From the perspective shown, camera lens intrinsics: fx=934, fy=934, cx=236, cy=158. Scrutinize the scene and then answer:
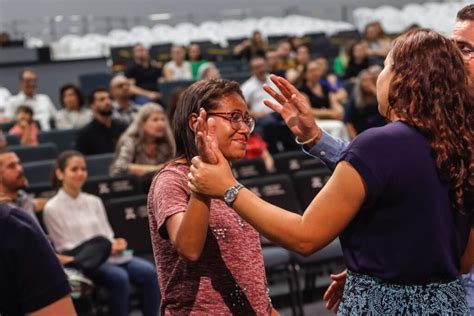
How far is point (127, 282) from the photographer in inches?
217

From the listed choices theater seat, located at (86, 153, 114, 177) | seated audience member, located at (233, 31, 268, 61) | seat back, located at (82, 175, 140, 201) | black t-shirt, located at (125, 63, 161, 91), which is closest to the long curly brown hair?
seat back, located at (82, 175, 140, 201)

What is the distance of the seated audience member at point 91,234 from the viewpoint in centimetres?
550

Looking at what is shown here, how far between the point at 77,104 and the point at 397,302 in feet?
Result: 23.9

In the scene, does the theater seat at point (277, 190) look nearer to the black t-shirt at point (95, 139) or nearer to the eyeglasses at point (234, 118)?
the black t-shirt at point (95, 139)

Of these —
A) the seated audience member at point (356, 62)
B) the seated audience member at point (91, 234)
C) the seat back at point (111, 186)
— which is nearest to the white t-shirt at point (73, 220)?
the seated audience member at point (91, 234)

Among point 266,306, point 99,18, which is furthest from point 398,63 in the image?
point 99,18

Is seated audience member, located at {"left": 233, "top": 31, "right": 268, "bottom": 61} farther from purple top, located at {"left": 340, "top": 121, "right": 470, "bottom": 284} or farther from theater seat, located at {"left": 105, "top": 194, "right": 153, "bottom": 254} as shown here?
purple top, located at {"left": 340, "top": 121, "right": 470, "bottom": 284}

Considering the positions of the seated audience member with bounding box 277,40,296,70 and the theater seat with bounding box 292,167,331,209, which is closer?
the theater seat with bounding box 292,167,331,209

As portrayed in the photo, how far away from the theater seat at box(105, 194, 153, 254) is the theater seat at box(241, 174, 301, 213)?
746 millimetres

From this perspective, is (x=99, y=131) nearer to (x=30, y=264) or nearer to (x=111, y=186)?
(x=111, y=186)

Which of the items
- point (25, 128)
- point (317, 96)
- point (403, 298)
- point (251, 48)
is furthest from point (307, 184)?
point (251, 48)

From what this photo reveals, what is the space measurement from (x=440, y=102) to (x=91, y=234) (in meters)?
3.96

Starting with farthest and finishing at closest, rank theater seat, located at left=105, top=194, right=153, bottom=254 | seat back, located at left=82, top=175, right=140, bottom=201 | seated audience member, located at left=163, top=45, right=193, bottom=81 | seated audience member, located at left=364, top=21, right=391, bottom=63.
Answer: seated audience member, located at left=364, top=21, right=391, bottom=63 → seated audience member, located at left=163, top=45, right=193, bottom=81 → seat back, located at left=82, top=175, right=140, bottom=201 → theater seat, located at left=105, top=194, right=153, bottom=254

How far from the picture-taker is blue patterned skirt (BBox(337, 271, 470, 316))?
2012mm
